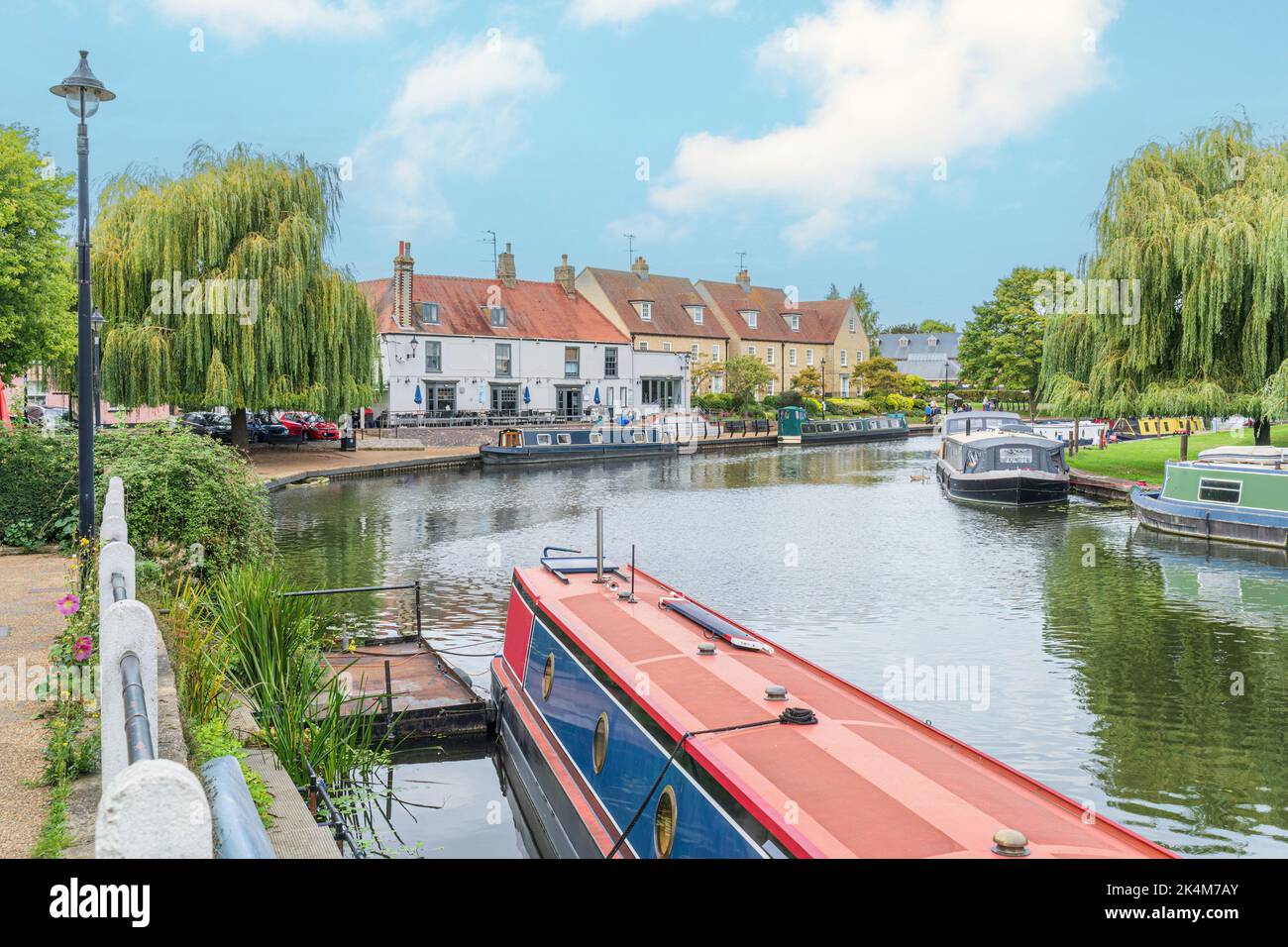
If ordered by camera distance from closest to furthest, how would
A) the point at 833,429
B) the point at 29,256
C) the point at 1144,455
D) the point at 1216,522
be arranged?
the point at 29,256, the point at 1216,522, the point at 1144,455, the point at 833,429

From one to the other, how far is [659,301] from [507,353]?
55.0 feet

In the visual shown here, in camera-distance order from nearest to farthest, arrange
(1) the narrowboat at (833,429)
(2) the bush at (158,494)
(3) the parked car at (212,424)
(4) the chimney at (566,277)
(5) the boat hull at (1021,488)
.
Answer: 1. (2) the bush at (158,494)
2. (5) the boat hull at (1021,488)
3. (3) the parked car at (212,424)
4. (1) the narrowboat at (833,429)
5. (4) the chimney at (566,277)

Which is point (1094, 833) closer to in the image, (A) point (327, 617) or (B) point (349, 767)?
(B) point (349, 767)

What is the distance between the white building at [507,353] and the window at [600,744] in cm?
4290

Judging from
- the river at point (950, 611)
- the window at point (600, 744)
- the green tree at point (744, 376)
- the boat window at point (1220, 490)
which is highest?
the green tree at point (744, 376)

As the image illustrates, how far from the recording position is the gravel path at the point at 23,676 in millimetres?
5359

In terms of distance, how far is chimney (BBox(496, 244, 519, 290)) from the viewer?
2402 inches

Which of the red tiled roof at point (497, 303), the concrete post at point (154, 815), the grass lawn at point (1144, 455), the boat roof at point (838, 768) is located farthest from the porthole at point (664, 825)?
the red tiled roof at point (497, 303)

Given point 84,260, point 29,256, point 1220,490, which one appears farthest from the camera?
point 1220,490

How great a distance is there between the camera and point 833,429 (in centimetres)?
6056

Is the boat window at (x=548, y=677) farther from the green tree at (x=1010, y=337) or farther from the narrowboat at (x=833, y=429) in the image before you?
the green tree at (x=1010, y=337)

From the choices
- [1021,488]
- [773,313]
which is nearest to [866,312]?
[773,313]

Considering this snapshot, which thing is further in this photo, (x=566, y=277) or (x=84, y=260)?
(x=566, y=277)

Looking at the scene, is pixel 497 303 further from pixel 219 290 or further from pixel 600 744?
pixel 600 744
